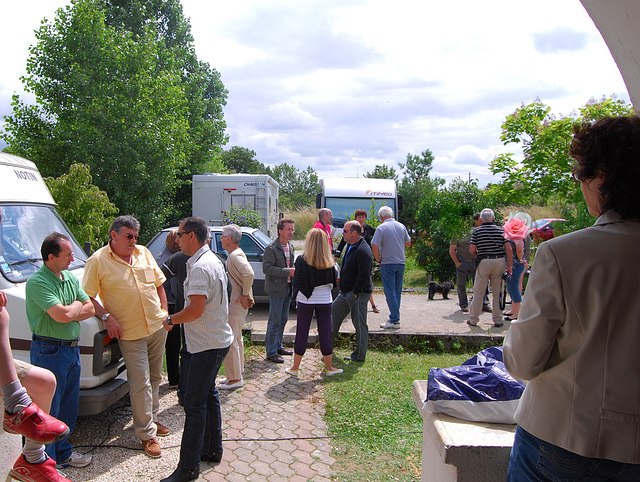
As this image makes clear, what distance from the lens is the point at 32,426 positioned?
2.85 meters

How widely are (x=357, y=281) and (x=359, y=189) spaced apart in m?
8.78

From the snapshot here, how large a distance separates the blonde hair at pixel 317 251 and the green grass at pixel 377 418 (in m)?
1.50

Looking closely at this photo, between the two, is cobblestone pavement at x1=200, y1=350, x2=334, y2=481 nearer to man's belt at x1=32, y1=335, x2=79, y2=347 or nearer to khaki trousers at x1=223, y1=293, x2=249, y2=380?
khaki trousers at x1=223, y1=293, x2=249, y2=380

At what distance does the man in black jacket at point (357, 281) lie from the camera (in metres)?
6.95

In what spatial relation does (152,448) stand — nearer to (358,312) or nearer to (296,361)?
→ (296,361)

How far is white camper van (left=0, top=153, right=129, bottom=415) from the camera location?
4387mm

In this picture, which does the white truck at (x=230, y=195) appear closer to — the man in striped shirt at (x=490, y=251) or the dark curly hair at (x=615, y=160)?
the man in striped shirt at (x=490, y=251)

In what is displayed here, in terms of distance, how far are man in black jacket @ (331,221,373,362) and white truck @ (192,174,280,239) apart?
9.55m

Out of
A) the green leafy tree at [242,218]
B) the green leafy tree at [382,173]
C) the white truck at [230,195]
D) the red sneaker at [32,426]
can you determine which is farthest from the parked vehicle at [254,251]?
the green leafy tree at [382,173]

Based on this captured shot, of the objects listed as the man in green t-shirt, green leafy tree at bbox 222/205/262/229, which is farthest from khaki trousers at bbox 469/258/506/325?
green leafy tree at bbox 222/205/262/229

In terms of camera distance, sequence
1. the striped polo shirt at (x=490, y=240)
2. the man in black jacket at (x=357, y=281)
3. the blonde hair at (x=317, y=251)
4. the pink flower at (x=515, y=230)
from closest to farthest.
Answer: the blonde hair at (x=317, y=251), the man in black jacket at (x=357, y=281), the striped polo shirt at (x=490, y=240), the pink flower at (x=515, y=230)

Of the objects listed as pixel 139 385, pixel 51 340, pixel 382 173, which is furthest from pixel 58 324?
pixel 382 173

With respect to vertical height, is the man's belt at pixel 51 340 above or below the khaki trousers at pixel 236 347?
above

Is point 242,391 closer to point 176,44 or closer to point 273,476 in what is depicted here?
point 273,476
